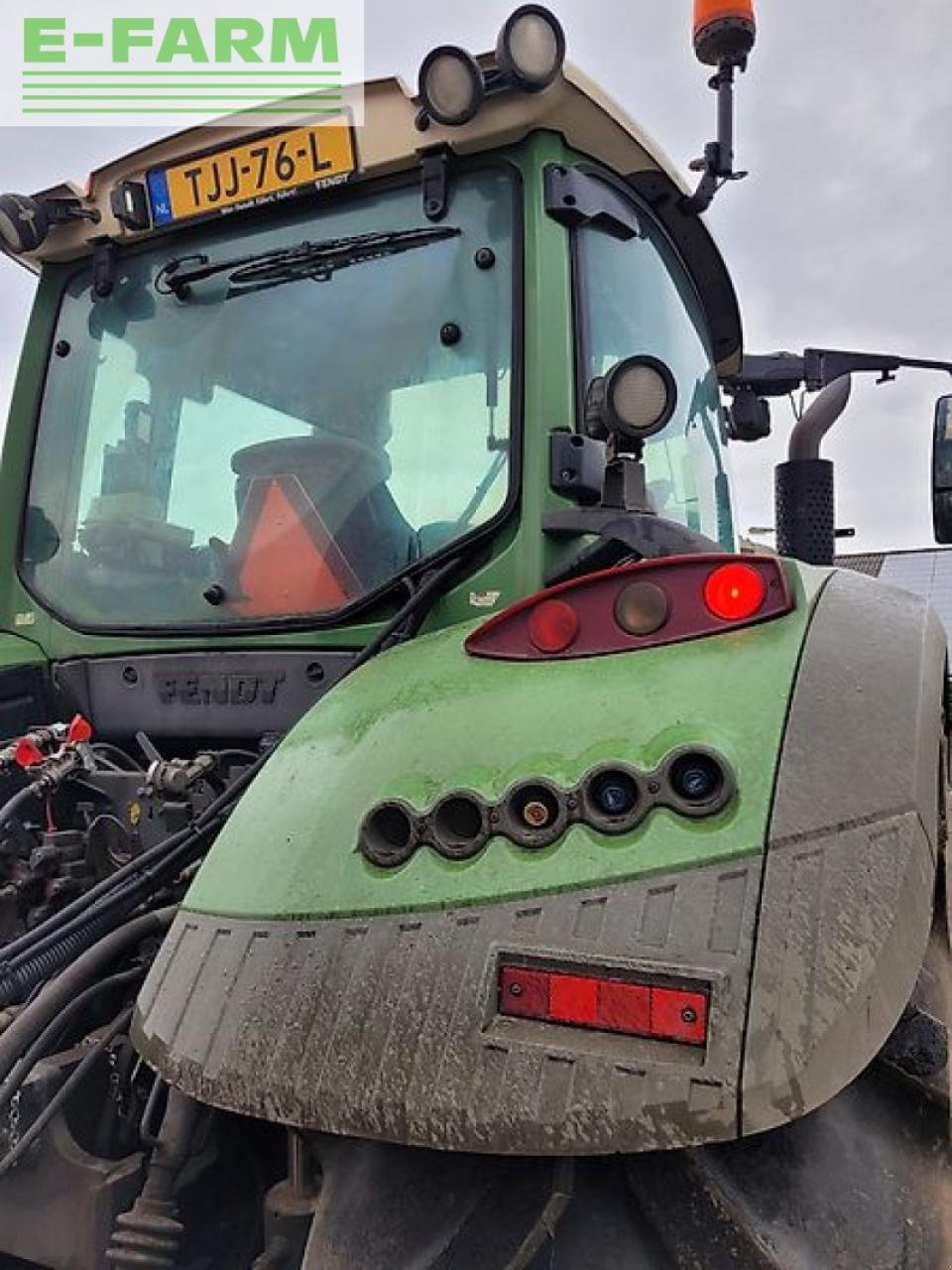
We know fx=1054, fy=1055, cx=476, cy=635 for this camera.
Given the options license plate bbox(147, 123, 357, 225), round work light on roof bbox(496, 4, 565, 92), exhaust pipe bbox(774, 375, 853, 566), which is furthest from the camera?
exhaust pipe bbox(774, 375, 853, 566)

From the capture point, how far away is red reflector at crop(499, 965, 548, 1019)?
1.18 m

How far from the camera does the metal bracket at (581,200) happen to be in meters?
2.21

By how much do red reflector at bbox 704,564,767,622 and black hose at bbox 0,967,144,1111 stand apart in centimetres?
122

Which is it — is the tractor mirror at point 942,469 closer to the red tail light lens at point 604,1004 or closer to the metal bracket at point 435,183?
the metal bracket at point 435,183

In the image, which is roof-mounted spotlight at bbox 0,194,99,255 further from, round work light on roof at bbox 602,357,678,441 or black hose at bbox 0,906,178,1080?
black hose at bbox 0,906,178,1080

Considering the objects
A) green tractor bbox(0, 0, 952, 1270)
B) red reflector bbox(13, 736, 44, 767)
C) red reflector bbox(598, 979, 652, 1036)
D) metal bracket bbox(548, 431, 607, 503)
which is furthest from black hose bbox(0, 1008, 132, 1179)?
metal bracket bbox(548, 431, 607, 503)

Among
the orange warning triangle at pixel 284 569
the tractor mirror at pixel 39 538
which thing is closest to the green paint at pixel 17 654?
the tractor mirror at pixel 39 538

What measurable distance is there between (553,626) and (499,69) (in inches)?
47.6

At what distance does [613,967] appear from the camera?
1164 mm

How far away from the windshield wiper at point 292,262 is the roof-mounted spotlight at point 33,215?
11.7 inches

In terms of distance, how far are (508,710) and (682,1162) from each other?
59 cm

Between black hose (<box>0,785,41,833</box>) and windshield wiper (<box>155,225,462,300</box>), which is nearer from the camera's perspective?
black hose (<box>0,785,41,833</box>)

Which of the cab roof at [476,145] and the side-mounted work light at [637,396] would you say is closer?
the side-mounted work light at [637,396]

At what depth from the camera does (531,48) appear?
202cm
